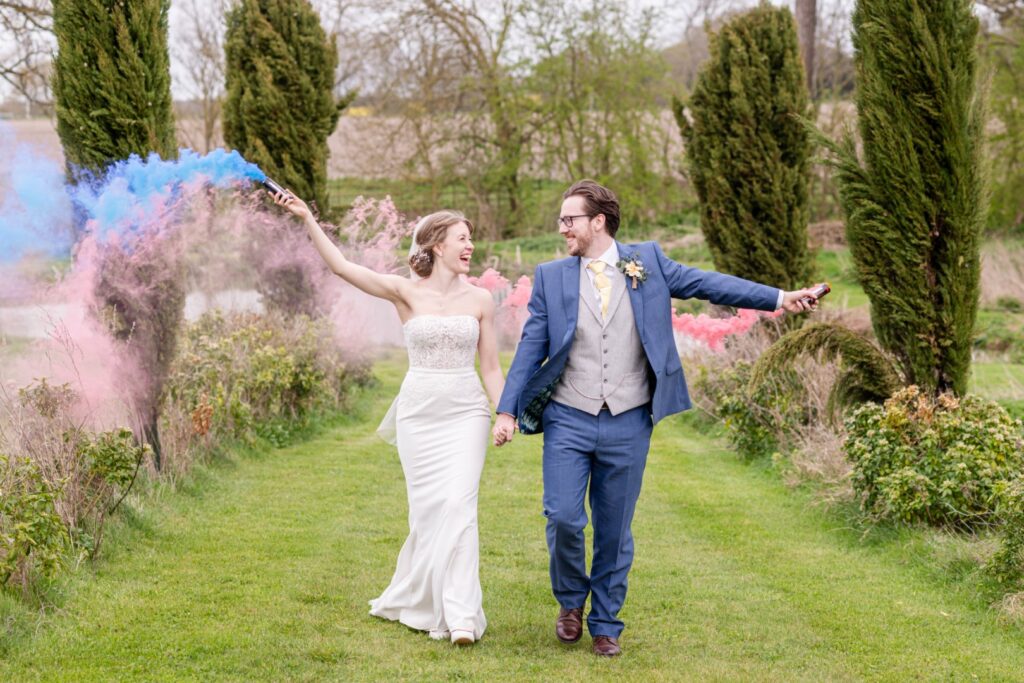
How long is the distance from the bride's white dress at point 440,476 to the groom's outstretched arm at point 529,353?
17.8 inches

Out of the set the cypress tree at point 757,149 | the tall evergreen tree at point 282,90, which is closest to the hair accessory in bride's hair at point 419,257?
the cypress tree at point 757,149

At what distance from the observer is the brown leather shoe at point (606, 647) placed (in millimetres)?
4910

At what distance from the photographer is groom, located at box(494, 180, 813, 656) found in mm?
4934

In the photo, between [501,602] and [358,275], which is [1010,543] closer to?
[501,602]

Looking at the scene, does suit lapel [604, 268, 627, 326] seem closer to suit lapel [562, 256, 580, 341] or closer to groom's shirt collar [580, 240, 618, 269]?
groom's shirt collar [580, 240, 618, 269]

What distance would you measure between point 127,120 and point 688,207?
22123 mm

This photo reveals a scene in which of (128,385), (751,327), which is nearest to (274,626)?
(128,385)

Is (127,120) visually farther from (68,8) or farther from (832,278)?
(832,278)

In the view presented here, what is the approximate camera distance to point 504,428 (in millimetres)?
5027

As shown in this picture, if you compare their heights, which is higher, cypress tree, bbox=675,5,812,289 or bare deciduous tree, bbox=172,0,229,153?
bare deciduous tree, bbox=172,0,229,153

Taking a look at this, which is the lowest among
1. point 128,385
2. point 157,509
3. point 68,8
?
point 157,509

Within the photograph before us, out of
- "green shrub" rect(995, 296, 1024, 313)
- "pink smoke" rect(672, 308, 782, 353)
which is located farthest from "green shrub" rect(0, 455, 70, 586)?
"green shrub" rect(995, 296, 1024, 313)

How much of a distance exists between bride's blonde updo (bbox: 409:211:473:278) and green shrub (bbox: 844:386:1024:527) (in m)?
3.02

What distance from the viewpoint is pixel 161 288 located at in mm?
7992
